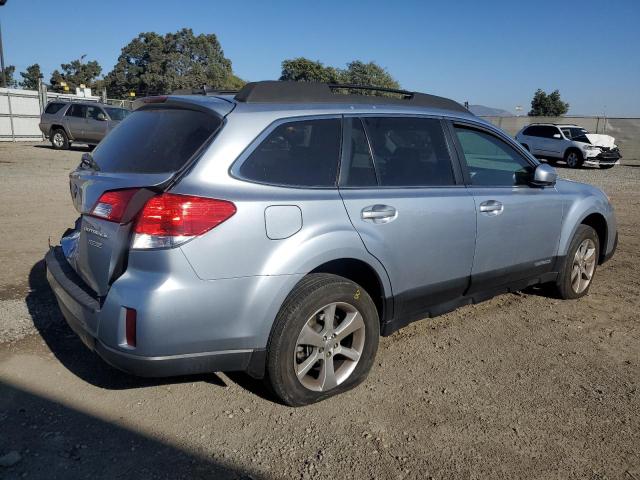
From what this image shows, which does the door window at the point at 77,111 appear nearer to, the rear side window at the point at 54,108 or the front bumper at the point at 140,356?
the rear side window at the point at 54,108

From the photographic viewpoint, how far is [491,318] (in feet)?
15.5

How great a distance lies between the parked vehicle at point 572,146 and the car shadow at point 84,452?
21.9m

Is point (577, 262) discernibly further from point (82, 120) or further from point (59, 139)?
point (59, 139)

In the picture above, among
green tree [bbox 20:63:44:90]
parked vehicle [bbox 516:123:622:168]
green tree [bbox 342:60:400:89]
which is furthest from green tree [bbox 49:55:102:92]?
parked vehicle [bbox 516:123:622:168]

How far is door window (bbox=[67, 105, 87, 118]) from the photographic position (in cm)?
2089

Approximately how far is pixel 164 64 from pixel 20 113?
56734mm

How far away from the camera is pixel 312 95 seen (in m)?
3.37

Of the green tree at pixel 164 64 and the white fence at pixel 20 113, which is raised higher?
the green tree at pixel 164 64

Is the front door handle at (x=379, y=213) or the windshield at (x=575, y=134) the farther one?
the windshield at (x=575, y=134)

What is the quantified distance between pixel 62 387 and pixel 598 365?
11.7ft

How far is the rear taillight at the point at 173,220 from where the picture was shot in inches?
104

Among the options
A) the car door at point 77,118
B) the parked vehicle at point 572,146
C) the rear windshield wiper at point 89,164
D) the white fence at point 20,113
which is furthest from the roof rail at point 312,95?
the white fence at point 20,113

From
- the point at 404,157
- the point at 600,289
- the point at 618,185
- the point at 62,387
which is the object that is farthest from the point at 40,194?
the point at 618,185

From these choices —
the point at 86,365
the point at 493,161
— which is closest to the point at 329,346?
the point at 86,365
